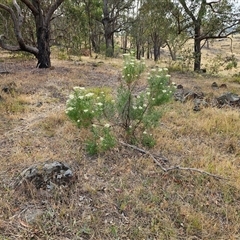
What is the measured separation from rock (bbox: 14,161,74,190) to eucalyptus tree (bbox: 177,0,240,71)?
8.59 meters

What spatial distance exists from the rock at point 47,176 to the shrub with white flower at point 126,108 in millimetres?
574

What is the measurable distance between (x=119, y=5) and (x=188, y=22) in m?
7.15

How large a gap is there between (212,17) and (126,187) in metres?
8.77

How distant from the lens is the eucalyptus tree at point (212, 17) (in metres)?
8.98

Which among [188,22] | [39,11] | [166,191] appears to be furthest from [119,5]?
[166,191]

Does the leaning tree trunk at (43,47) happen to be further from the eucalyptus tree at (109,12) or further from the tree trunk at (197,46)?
the eucalyptus tree at (109,12)

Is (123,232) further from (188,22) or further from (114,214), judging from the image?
(188,22)

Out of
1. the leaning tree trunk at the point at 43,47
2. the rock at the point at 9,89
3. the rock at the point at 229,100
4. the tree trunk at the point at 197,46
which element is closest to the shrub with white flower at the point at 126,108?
the rock at the point at 229,100

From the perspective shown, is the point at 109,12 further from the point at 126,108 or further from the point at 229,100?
the point at 126,108

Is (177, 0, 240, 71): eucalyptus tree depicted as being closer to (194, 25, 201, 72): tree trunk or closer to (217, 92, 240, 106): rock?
(194, 25, 201, 72): tree trunk

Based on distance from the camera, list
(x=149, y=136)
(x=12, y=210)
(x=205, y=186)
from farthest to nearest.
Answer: (x=149, y=136), (x=205, y=186), (x=12, y=210)

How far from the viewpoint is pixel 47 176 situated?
2.41 metres

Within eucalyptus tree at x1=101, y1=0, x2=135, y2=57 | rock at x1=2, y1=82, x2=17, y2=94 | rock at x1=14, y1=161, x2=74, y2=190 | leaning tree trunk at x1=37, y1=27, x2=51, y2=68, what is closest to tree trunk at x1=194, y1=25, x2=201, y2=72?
leaning tree trunk at x1=37, y1=27, x2=51, y2=68

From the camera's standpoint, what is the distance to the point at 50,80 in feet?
22.3
